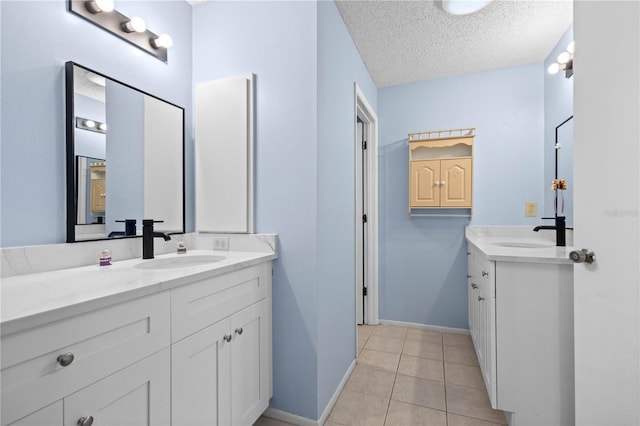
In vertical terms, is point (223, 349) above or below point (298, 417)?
above

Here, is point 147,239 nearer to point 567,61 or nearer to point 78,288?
point 78,288

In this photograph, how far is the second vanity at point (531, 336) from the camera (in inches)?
56.4

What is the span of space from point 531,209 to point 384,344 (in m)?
1.70

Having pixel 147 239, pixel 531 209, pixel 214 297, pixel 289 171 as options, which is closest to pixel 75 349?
pixel 214 297

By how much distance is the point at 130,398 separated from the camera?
91cm

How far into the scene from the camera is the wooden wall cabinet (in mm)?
2682

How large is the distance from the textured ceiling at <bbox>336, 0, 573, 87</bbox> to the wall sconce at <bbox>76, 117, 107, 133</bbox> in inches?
59.7

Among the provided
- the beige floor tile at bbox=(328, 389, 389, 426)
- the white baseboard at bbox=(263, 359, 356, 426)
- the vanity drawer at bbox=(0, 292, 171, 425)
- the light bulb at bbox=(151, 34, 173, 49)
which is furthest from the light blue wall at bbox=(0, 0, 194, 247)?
the beige floor tile at bbox=(328, 389, 389, 426)

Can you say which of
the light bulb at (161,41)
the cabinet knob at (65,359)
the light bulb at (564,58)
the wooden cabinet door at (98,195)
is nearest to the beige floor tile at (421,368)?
the cabinet knob at (65,359)

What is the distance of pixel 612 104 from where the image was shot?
938mm

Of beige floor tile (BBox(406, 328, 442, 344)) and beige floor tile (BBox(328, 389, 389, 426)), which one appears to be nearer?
beige floor tile (BBox(328, 389, 389, 426))

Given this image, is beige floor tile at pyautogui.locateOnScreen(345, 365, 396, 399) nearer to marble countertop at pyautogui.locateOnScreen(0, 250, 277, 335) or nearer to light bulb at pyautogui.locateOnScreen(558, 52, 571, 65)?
marble countertop at pyautogui.locateOnScreen(0, 250, 277, 335)

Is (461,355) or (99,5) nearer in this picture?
(99,5)

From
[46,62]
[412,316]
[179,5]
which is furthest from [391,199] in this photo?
[46,62]
